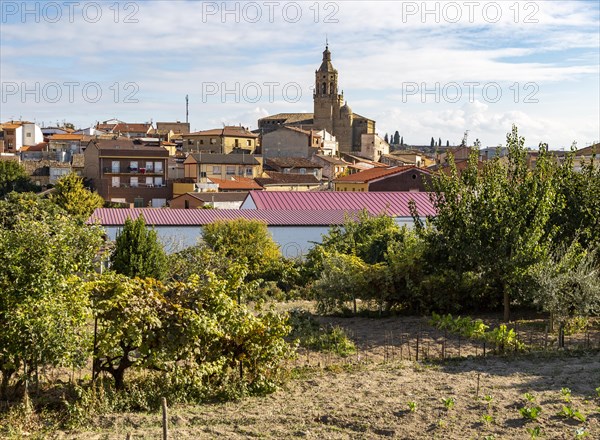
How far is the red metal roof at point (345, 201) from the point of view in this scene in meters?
38.1

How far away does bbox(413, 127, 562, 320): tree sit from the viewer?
16141 mm

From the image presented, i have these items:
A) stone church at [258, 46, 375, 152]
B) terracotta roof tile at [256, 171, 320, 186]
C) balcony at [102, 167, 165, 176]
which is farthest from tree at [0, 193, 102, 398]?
stone church at [258, 46, 375, 152]

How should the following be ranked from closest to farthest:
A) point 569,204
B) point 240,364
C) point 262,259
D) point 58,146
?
point 240,364, point 569,204, point 262,259, point 58,146

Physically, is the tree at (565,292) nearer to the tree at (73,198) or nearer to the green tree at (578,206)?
the green tree at (578,206)

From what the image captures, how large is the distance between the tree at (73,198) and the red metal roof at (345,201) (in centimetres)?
1882

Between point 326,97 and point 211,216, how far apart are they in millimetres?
98933

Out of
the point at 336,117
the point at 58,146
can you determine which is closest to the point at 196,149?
the point at 58,146

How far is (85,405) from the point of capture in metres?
10.6

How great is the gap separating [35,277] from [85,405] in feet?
6.85

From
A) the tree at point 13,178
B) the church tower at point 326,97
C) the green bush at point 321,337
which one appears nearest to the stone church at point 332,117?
the church tower at point 326,97

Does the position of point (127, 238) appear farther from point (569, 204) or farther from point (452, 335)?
point (569, 204)

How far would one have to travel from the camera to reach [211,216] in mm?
33188

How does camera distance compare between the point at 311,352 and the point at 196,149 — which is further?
the point at 196,149

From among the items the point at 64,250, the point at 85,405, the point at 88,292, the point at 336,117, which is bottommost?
the point at 85,405
